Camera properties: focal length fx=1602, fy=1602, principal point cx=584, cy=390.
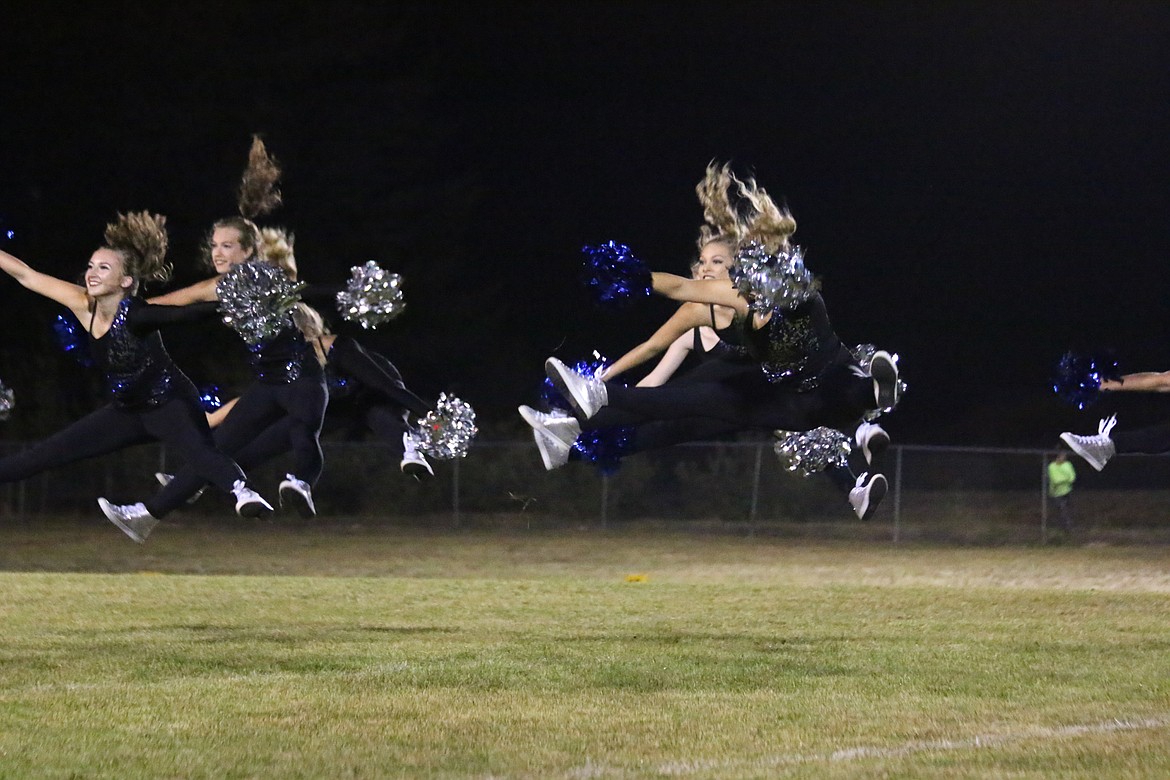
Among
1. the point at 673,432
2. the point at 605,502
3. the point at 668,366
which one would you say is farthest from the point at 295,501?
the point at 605,502

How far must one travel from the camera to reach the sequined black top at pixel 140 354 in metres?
6.75

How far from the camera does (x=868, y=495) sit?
7145mm

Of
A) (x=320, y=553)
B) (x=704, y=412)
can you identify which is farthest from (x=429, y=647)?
(x=320, y=553)

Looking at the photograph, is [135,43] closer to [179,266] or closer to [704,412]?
[179,266]

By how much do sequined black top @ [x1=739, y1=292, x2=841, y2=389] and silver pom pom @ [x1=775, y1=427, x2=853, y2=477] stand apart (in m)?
0.65

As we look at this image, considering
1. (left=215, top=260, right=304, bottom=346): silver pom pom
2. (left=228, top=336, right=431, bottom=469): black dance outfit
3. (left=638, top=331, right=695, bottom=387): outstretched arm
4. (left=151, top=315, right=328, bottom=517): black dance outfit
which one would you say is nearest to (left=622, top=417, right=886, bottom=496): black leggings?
(left=638, top=331, right=695, bottom=387): outstretched arm

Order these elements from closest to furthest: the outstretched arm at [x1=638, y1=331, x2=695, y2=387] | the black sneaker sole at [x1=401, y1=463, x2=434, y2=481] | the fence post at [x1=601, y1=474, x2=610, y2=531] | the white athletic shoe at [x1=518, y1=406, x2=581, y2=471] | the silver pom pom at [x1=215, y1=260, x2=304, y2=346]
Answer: the silver pom pom at [x1=215, y1=260, x2=304, y2=346] → the white athletic shoe at [x1=518, y1=406, x2=581, y2=471] → the black sneaker sole at [x1=401, y1=463, x2=434, y2=481] → the outstretched arm at [x1=638, y1=331, x2=695, y2=387] → the fence post at [x1=601, y1=474, x2=610, y2=531]

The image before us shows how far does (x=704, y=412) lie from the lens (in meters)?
6.82

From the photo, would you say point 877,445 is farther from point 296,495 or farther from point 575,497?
point 575,497

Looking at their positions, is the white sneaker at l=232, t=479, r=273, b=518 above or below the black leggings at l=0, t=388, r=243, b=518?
below

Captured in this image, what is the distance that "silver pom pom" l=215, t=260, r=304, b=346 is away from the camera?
21.5ft

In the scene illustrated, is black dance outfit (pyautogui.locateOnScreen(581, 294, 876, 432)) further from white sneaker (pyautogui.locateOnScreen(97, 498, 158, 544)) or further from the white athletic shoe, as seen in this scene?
white sneaker (pyautogui.locateOnScreen(97, 498, 158, 544))

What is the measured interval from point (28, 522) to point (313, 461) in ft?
77.1

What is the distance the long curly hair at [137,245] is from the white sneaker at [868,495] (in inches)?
129
